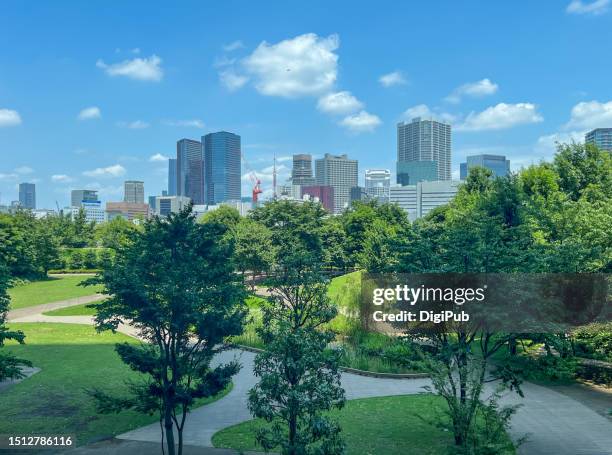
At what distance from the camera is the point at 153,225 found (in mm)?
13977

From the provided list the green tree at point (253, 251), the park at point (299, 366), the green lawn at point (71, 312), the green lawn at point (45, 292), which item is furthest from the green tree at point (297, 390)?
the green lawn at point (45, 292)

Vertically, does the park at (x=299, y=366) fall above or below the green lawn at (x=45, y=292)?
above

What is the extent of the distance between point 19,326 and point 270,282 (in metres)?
26.0

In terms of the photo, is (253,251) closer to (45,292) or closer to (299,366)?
(45,292)

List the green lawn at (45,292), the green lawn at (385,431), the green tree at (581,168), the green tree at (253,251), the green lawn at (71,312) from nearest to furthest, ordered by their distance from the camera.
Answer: the green lawn at (385,431), the green tree at (581,168), the green lawn at (71,312), the green tree at (253,251), the green lawn at (45,292)

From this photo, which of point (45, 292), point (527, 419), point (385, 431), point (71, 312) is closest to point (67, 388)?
point (385, 431)

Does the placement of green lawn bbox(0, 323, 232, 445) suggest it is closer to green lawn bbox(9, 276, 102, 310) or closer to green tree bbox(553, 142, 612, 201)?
green lawn bbox(9, 276, 102, 310)

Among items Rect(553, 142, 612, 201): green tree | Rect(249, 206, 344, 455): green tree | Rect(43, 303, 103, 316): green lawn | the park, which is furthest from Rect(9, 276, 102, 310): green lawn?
Rect(553, 142, 612, 201): green tree

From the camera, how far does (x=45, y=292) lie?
47625 millimetres

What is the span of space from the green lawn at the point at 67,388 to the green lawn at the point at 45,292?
13090mm

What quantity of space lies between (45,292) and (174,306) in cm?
4245

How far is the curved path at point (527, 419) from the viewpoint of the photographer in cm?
1423

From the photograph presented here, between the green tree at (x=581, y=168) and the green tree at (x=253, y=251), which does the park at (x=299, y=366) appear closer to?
the green tree at (x=581, y=168)

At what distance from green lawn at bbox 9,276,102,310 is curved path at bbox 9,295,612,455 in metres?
26.4
